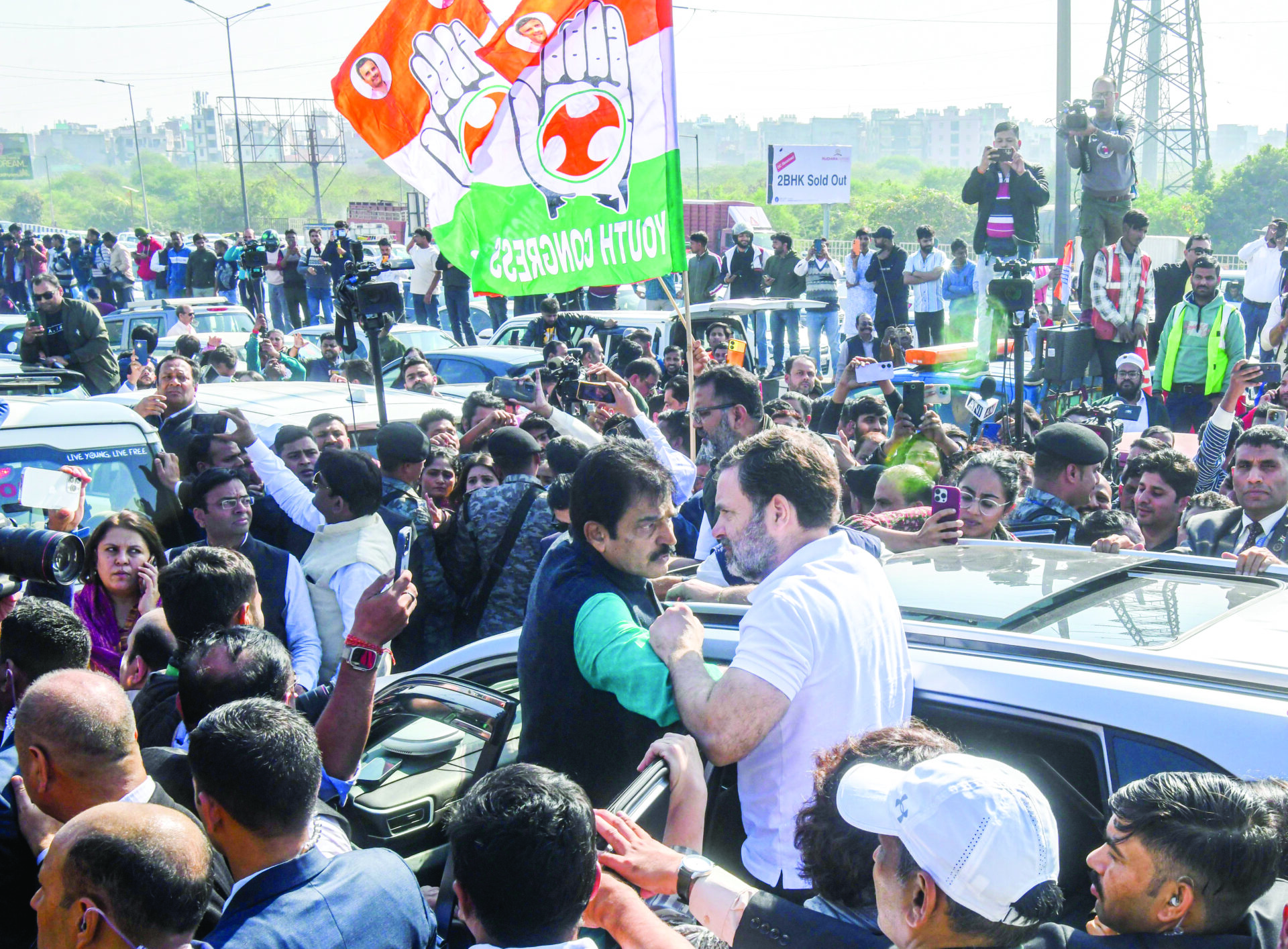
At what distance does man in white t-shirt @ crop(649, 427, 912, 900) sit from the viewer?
2.39 m

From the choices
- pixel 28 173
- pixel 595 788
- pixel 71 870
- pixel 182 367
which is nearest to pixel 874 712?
pixel 595 788

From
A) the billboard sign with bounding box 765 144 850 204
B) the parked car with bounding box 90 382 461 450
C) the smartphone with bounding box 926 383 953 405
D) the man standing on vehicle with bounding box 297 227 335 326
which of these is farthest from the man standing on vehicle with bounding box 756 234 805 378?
the billboard sign with bounding box 765 144 850 204

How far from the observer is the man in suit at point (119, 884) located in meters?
2.14

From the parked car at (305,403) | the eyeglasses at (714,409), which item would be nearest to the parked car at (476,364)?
the parked car at (305,403)

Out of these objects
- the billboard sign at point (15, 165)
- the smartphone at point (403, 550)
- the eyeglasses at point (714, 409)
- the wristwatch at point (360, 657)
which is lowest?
the wristwatch at point (360, 657)

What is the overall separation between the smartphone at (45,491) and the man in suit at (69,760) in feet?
3.71

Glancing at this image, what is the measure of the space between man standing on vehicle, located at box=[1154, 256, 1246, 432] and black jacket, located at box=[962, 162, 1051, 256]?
7.88 feet

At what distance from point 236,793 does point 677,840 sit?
2.96 feet

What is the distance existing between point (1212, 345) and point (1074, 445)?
455cm

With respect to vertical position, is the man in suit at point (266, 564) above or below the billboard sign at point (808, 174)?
below

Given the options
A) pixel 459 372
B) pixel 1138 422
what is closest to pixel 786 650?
pixel 1138 422

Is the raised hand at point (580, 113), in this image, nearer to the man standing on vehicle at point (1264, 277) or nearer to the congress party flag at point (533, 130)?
the congress party flag at point (533, 130)

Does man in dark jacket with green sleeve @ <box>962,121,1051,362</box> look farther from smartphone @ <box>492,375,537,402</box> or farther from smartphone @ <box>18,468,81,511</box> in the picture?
smartphone @ <box>18,468,81,511</box>

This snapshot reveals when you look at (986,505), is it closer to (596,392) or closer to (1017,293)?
(1017,293)
